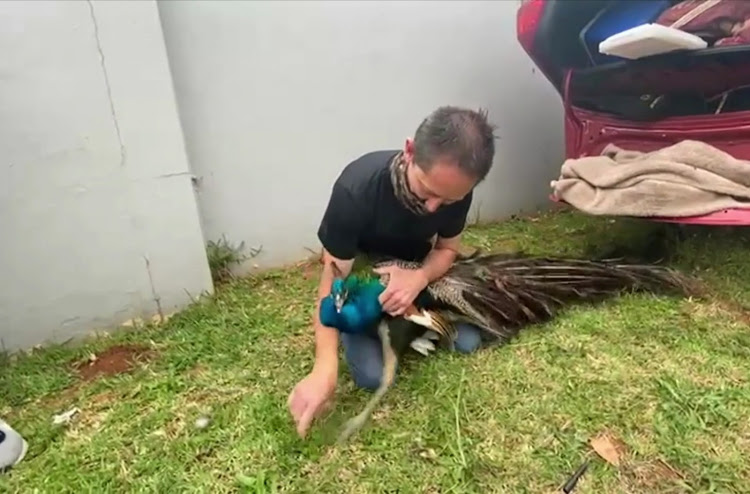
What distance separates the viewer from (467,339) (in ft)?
4.99

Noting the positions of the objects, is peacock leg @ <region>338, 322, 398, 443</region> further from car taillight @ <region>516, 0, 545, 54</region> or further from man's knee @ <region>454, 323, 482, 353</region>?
car taillight @ <region>516, 0, 545, 54</region>

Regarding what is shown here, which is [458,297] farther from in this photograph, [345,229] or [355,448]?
[355,448]

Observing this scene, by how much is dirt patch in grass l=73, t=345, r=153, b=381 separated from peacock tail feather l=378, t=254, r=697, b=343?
657mm

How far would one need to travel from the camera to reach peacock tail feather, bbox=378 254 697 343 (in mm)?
1524

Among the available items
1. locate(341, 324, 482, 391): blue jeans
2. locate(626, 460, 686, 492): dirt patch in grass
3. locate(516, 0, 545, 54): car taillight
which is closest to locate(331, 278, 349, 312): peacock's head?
locate(341, 324, 482, 391): blue jeans

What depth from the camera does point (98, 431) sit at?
1377 mm

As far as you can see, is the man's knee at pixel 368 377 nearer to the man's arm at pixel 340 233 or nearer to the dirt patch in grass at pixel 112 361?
the man's arm at pixel 340 233

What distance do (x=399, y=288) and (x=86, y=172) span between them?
32.9 inches

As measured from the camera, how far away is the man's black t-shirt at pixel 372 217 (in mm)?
1389

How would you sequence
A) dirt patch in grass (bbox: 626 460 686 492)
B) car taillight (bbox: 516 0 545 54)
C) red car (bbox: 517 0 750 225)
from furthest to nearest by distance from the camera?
car taillight (bbox: 516 0 545 54) → red car (bbox: 517 0 750 225) → dirt patch in grass (bbox: 626 460 686 492)

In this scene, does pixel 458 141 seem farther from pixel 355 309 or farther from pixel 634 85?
pixel 634 85

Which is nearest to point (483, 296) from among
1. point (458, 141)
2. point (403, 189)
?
point (403, 189)

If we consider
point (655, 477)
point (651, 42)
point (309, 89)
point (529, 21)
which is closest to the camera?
point (655, 477)

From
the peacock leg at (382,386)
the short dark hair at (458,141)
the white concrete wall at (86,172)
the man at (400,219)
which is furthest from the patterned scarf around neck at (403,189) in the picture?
the white concrete wall at (86,172)
